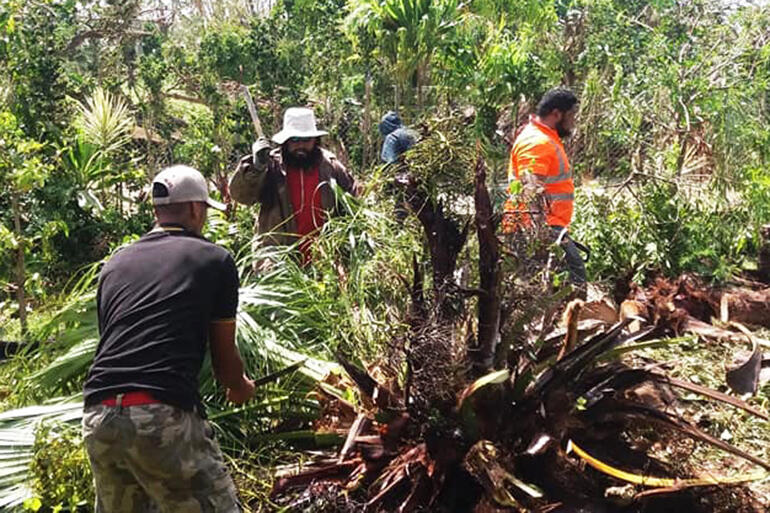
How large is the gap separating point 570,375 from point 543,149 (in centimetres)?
216

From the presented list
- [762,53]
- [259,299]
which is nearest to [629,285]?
[259,299]

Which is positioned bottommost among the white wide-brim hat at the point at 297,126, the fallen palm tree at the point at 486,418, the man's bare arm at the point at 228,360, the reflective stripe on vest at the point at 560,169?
the fallen palm tree at the point at 486,418

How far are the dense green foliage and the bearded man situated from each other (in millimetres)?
334

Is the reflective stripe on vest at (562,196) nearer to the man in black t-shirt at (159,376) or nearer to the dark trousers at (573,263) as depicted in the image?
the dark trousers at (573,263)

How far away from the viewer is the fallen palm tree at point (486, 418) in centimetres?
315

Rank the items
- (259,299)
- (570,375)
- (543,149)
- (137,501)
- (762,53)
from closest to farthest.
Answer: (137,501) < (570,375) < (259,299) < (543,149) < (762,53)

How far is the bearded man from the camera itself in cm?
501

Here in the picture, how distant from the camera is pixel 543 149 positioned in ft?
16.9

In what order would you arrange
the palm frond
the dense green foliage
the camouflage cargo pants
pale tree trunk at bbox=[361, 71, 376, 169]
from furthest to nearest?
pale tree trunk at bbox=[361, 71, 376, 169] < the palm frond < the dense green foliage < the camouflage cargo pants

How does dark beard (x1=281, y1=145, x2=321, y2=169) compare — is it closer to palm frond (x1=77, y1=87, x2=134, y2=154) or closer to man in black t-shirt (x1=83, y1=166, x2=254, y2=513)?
man in black t-shirt (x1=83, y1=166, x2=254, y2=513)

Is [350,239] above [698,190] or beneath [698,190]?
above

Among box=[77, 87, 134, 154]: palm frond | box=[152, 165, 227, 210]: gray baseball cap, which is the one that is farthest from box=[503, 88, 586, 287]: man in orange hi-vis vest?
box=[77, 87, 134, 154]: palm frond

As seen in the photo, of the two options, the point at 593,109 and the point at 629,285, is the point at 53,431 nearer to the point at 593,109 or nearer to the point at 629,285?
the point at 629,285

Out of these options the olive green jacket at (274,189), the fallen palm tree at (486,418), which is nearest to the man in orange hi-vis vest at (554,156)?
the olive green jacket at (274,189)
